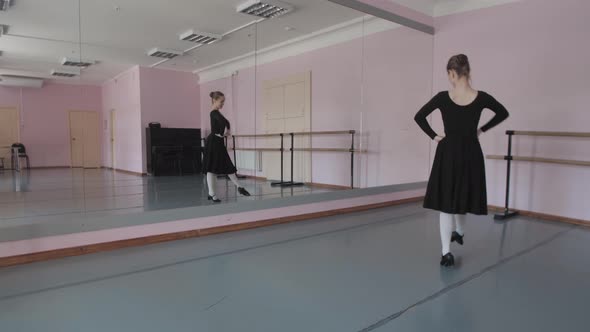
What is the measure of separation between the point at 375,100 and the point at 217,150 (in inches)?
103

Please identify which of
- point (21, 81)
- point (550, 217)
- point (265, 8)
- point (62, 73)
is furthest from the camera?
point (265, 8)

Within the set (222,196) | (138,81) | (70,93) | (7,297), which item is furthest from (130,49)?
(7,297)

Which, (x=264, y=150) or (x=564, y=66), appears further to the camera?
(x=264, y=150)

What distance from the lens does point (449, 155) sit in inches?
94.3

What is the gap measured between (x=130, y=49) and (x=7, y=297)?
2.95m

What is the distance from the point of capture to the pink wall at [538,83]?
387 cm

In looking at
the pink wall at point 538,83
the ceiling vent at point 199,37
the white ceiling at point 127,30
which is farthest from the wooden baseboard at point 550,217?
the ceiling vent at point 199,37

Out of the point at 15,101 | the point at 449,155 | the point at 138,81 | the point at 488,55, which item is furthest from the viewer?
the point at 488,55

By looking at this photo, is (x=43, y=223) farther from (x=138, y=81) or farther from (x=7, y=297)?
(x=138, y=81)

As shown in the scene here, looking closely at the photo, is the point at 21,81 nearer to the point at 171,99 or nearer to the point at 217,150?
the point at 171,99

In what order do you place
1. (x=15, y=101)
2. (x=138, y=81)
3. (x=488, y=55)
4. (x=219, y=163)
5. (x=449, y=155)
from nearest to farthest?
(x=449, y=155)
(x=15, y=101)
(x=219, y=163)
(x=138, y=81)
(x=488, y=55)

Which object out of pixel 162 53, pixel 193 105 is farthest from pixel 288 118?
pixel 162 53

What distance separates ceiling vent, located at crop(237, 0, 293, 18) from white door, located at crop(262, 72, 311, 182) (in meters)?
0.85

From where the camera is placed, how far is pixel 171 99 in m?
4.41
